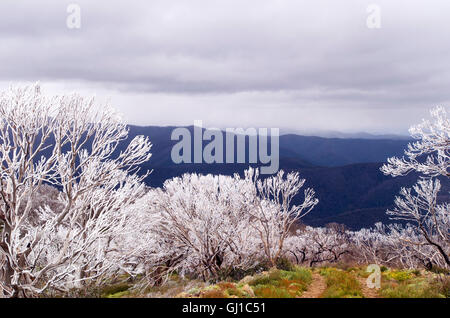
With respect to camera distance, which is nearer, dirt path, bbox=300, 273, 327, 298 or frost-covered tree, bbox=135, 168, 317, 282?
dirt path, bbox=300, 273, 327, 298

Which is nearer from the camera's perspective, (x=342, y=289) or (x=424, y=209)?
(x=342, y=289)

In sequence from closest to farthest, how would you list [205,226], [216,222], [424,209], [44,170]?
[44,170]
[424,209]
[205,226]
[216,222]

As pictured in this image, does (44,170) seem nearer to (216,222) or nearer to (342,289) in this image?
(342,289)

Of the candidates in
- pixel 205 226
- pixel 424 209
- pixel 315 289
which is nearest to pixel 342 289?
pixel 315 289

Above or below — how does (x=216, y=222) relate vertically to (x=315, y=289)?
above

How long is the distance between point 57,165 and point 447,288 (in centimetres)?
1427

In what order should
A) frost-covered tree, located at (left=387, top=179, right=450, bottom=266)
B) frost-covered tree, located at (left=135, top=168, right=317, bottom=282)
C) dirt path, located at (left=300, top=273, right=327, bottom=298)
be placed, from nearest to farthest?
dirt path, located at (left=300, top=273, right=327, bottom=298)
frost-covered tree, located at (left=387, top=179, right=450, bottom=266)
frost-covered tree, located at (left=135, top=168, right=317, bottom=282)

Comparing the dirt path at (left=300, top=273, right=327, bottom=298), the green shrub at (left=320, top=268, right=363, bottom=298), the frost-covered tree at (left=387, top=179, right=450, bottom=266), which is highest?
the frost-covered tree at (left=387, top=179, right=450, bottom=266)

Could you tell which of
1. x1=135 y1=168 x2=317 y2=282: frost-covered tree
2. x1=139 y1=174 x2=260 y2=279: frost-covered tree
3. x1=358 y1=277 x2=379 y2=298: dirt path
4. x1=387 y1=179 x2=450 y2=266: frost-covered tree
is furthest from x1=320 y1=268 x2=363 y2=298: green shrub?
x1=139 y1=174 x2=260 y2=279: frost-covered tree

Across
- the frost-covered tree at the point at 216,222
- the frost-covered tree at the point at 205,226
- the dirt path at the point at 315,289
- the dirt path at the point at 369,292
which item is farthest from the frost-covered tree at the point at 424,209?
the frost-covered tree at the point at 205,226

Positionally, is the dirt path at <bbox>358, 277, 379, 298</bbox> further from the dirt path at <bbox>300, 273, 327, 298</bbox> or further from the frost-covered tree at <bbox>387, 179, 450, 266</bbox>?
the frost-covered tree at <bbox>387, 179, 450, 266</bbox>

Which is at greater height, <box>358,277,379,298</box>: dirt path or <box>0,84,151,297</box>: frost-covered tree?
<box>0,84,151,297</box>: frost-covered tree
